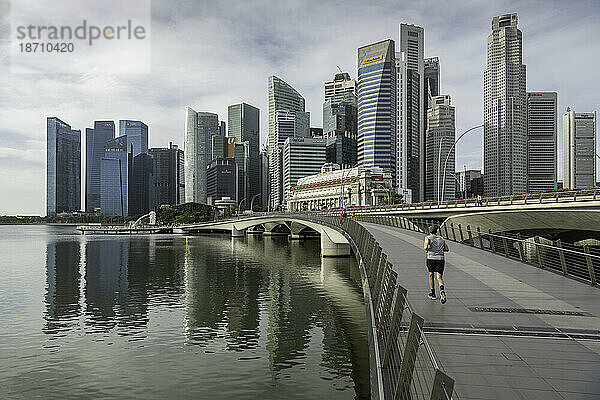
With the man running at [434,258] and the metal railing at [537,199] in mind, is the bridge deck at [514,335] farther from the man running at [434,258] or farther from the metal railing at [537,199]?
the metal railing at [537,199]

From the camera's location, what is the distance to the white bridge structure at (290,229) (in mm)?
62062

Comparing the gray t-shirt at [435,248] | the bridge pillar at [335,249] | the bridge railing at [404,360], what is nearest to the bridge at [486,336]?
the bridge railing at [404,360]

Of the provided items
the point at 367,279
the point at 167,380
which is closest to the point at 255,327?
the point at 167,380

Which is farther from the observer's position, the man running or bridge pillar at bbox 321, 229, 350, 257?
bridge pillar at bbox 321, 229, 350, 257

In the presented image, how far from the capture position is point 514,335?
382 inches

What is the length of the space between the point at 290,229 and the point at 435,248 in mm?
104150

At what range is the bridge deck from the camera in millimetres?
7164

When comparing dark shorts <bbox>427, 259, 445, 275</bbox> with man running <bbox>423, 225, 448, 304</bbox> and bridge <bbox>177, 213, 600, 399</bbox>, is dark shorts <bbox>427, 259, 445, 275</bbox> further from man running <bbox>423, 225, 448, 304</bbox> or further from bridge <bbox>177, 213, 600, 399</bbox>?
bridge <bbox>177, 213, 600, 399</bbox>

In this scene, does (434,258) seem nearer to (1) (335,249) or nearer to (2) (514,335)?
(2) (514,335)

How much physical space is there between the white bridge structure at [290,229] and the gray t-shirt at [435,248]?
3334 centimetres

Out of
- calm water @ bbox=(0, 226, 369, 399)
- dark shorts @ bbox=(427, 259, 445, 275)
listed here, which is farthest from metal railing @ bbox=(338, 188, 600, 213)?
dark shorts @ bbox=(427, 259, 445, 275)

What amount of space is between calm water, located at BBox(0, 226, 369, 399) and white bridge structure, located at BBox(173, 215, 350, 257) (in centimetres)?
1596

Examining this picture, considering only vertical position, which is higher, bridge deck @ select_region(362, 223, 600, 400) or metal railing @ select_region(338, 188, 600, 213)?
metal railing @ select_region(338, 188, 600, 213)

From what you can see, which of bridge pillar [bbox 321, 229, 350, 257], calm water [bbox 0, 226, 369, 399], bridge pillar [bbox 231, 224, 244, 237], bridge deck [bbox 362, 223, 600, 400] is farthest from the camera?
bridge pillar [bbox 231, 224, 244, 237]
